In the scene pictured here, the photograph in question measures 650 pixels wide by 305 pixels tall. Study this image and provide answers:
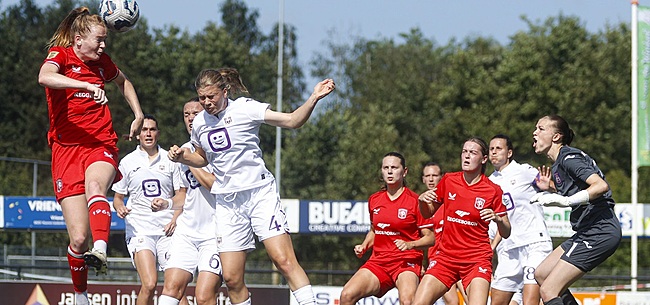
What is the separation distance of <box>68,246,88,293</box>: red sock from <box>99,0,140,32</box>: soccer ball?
1945 millimetres

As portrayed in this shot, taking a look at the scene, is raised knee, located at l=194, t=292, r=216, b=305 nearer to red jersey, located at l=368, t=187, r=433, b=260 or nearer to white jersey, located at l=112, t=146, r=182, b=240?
white jersey, located at l=112, t=146, r=182, b=240

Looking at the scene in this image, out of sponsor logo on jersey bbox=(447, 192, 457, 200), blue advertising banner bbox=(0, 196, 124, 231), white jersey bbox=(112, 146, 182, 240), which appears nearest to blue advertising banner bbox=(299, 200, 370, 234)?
blue advertising banner bbox=(0, 196, 124, 231)

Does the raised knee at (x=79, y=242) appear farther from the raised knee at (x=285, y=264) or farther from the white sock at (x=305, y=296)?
the white sock at (x=305, y=296)

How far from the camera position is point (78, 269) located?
7.67 metres

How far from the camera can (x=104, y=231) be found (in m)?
7.47

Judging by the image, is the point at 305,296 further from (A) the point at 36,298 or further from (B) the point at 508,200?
(A) the point at 36,298

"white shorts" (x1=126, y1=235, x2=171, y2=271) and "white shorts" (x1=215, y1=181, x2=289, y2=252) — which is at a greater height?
"white shorts" (x1=215, y1=181, x2=289, y2=252)

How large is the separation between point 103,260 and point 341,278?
1051 inches

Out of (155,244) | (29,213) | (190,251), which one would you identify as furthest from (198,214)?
(29,213)

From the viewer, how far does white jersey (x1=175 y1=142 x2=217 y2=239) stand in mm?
9305

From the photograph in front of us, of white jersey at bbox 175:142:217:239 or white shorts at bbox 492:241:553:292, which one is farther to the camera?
white shorts at bbox 492:241:553:292

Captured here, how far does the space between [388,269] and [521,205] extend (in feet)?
6.08

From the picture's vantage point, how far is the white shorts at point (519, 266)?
10781mm

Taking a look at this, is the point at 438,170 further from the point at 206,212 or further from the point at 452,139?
the point at 452,139
